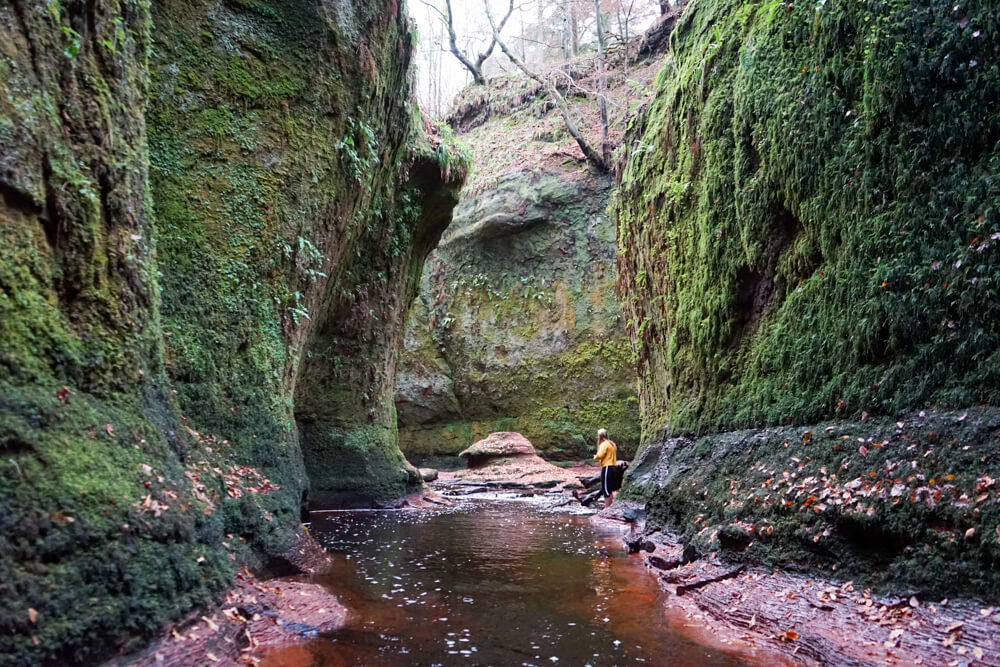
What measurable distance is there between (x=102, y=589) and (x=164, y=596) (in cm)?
43

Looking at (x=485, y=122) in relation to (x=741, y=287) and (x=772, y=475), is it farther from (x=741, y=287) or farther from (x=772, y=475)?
(x=772, y=475)

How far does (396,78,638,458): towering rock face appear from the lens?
931 inches

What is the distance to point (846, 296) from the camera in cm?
591

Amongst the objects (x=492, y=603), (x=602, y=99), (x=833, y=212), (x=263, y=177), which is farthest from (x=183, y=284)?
(x=602, y=99)

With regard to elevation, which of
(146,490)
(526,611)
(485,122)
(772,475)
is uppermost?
(485,122)

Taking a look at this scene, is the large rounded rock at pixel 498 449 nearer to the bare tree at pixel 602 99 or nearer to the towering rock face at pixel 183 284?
the towering rock face at pixel 183 284

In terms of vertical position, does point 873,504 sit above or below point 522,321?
below

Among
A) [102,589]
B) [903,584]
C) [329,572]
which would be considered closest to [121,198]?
[102,589]

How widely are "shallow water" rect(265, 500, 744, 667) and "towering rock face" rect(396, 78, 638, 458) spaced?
46.6 feet

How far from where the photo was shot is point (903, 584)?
4.24m

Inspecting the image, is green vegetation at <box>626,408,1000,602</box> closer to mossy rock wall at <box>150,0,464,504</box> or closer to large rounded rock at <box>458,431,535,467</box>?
mossy rock wall at <box>150,0,464,504</box>

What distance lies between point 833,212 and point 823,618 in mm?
3883

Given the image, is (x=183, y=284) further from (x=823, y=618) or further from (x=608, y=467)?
(x=608, y=467)

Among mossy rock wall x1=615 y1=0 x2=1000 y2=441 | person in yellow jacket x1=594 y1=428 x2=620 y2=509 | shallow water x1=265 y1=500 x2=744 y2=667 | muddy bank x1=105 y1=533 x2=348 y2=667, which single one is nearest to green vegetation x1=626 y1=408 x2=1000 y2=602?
mossy rock wall x1=615 y1=0 x2=1000 y2=441
